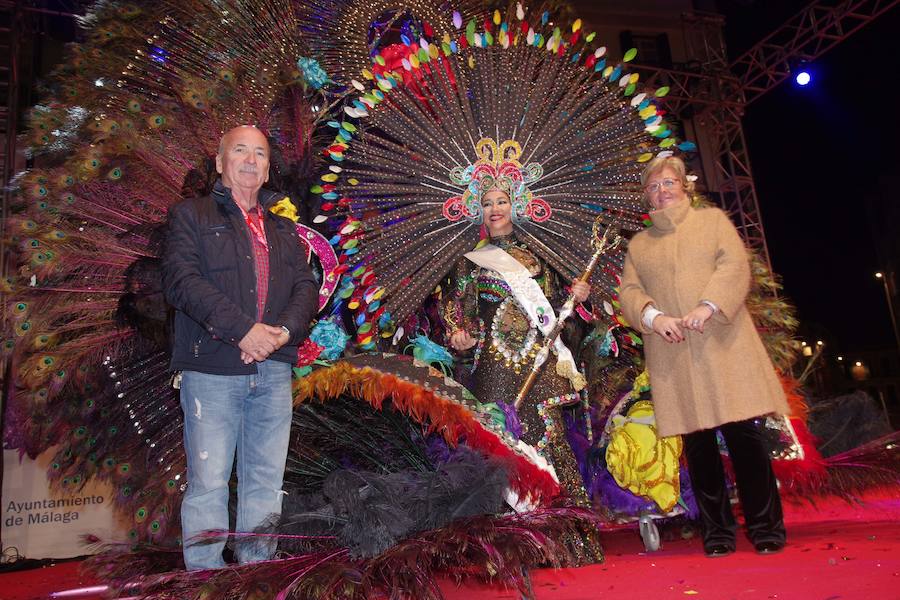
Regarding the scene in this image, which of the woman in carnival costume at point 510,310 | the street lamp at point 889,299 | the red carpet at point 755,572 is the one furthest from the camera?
the street lamp at point 889,299

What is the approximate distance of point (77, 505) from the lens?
5.65m

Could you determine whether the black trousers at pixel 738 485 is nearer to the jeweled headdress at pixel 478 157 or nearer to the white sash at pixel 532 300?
the white sash at pixel 532 300

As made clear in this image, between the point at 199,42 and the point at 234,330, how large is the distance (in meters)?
2.05

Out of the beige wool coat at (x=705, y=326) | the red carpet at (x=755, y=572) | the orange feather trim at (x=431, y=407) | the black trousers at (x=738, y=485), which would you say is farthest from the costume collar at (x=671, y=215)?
the red carpet at (x=755, y=572)

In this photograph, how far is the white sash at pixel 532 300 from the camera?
3.29 m

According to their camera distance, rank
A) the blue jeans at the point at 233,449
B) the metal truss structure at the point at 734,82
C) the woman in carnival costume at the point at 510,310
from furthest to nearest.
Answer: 1. the metal truss structure at the point at 734,82
2. the woman in carnival costume at the point at 510,310
3. the blue jeans at the point at 233,449

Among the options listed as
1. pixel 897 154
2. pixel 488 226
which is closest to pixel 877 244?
pixel 897 154

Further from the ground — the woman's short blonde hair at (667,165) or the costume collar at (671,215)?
the woman's short blonde hair at (667,165)

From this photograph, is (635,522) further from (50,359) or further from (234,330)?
(50,359)

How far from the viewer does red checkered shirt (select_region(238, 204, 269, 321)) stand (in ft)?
8.71

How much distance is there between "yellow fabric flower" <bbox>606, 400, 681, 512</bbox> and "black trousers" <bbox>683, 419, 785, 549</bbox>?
0.81ft

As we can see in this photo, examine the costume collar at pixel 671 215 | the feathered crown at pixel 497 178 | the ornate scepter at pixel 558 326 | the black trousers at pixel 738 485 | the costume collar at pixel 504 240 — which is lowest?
the black trousers at pixel 738 485

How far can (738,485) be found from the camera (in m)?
2.91

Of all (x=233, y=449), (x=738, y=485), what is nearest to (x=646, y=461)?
(x=738, y=485)
